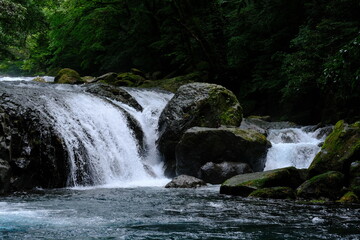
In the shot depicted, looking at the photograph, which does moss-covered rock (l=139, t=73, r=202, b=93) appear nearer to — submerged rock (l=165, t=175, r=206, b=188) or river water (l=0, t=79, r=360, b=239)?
river water (l=0, t=79, r=360, b=239)

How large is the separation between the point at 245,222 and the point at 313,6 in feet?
51.2

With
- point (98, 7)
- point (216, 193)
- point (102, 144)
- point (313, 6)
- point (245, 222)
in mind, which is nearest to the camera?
point (245, 222)

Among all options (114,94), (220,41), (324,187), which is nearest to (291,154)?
(324,187)

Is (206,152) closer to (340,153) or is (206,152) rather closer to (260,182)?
(260,182)

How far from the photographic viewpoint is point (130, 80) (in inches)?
920

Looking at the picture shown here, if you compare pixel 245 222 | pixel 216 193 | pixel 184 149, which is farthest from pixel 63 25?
pixel 245 222

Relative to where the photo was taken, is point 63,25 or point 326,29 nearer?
point 326,29

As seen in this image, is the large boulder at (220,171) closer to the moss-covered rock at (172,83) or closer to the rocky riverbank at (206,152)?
the rocky riverbank at (206,152)

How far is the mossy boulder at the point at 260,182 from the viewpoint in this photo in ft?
28.3

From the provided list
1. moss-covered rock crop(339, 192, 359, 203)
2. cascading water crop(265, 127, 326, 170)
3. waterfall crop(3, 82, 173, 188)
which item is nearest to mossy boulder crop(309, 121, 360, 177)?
moss-covered rock crop(339, 192, 359, 203)

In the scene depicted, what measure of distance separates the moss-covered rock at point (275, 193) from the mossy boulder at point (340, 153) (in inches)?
51.6

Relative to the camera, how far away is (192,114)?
43.7 ft

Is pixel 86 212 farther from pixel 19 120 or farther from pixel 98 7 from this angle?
pixel 98 7

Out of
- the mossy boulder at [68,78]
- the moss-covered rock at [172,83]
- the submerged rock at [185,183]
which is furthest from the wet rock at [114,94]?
the submerged rock at [185,183]
